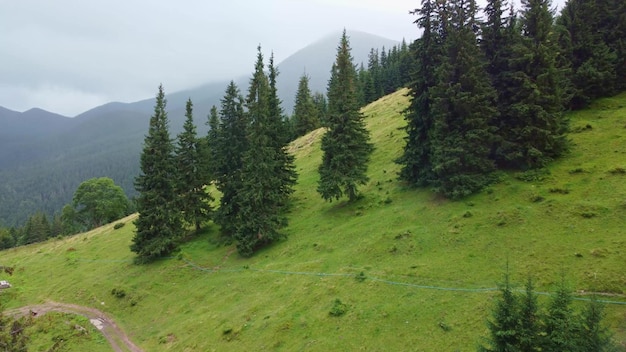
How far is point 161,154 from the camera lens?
47.2 meters

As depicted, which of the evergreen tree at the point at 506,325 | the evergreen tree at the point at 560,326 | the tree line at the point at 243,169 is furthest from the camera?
the tree line at the point at 243,169

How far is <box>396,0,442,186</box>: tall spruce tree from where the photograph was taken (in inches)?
1451

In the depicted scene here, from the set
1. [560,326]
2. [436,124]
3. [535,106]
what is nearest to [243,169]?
[436,124]

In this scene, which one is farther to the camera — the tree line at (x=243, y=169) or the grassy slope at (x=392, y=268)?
the tree line at (x=243, y=169)

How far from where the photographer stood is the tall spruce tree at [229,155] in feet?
148

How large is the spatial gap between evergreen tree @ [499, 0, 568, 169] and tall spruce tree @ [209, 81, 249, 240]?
94.8 ft

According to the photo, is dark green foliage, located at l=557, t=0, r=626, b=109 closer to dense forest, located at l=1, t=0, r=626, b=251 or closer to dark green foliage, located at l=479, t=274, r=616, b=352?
dense forest, located at l=1, t=0, r=626, b=251

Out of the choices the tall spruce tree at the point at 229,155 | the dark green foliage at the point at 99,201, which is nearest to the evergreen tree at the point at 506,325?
the tall spruce tree at the point at 229,155

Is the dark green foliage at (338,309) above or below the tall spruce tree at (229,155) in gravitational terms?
below

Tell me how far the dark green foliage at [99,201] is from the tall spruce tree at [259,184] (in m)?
66.0

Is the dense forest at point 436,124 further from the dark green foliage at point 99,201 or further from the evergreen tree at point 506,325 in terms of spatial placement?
the dark green foliage at point 99,201

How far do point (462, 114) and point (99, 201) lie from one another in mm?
89314

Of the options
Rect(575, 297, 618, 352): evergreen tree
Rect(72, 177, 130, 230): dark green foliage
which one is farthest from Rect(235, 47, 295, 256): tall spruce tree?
Rect(72, 177, 130, 230): dark green foliage

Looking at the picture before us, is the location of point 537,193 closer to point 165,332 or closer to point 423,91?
point 423,91
